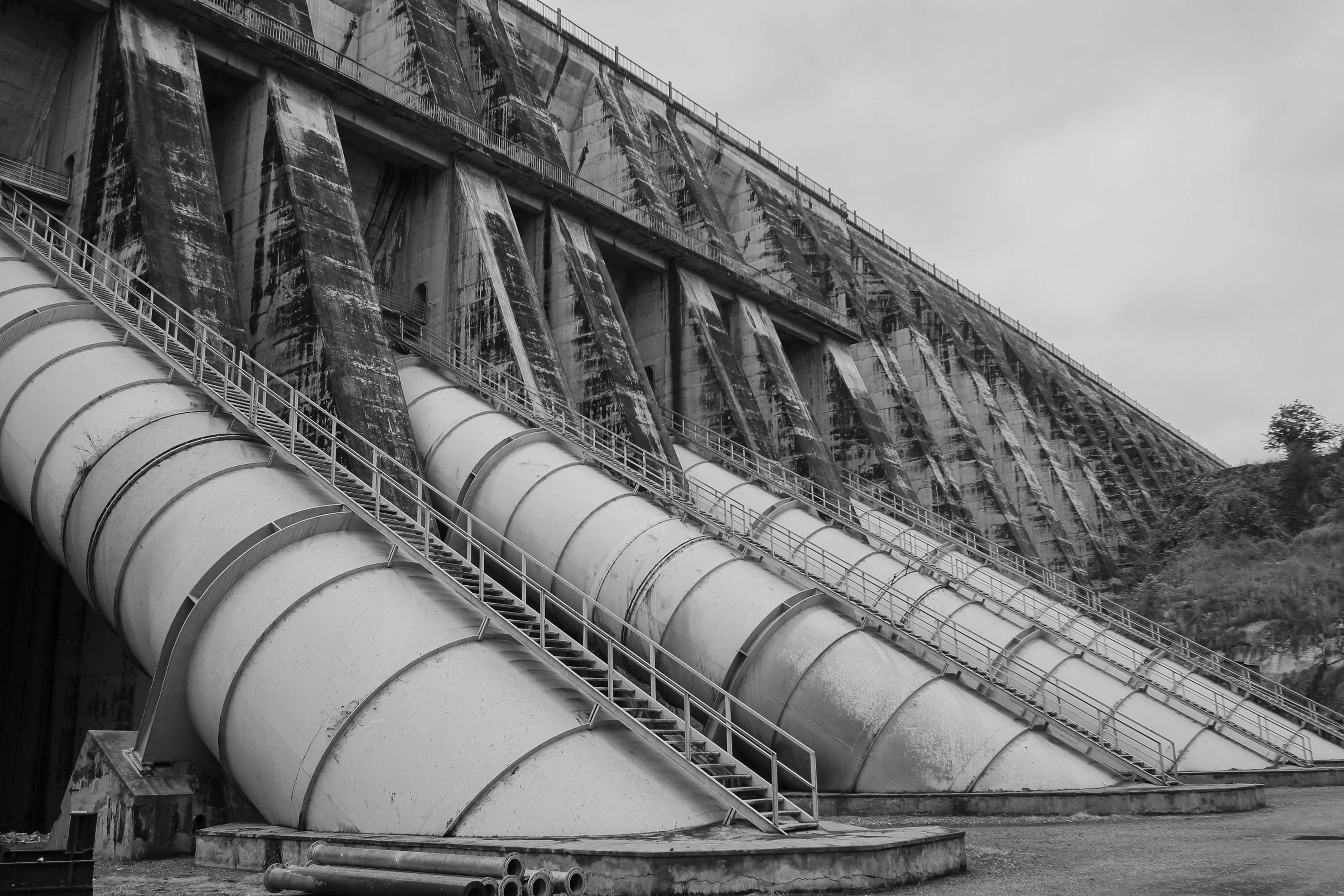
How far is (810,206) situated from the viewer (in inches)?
1933

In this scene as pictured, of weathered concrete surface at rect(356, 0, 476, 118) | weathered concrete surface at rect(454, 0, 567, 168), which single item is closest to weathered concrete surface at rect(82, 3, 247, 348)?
weathered concrete surface at rect(356, 0, 476, 118)

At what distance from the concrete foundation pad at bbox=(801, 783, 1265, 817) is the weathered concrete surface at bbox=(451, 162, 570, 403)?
11.9 m

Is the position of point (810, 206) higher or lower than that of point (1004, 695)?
higher

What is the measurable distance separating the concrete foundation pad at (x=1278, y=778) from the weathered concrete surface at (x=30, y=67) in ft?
79.4

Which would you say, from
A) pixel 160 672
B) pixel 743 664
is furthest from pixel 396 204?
pixel 160 672

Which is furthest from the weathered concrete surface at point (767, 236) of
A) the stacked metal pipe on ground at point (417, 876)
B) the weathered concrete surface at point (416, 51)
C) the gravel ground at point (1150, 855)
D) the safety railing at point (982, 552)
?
the stacked metal pipe on ground at point (417, 876)

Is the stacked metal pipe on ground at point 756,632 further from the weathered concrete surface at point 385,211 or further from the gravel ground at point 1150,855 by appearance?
the weathered concrete surface at point 385,211

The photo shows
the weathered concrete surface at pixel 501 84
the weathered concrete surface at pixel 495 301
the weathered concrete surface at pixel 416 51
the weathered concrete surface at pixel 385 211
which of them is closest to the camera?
the weathered concrete surface at pixel 495 301

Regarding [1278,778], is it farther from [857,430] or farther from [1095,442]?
[1095,442]

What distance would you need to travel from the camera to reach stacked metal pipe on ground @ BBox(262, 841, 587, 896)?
23.1 feet

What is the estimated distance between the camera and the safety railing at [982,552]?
24.7 meters

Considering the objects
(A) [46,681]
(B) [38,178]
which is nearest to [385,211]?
(B) [38,178]

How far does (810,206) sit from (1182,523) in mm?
20170

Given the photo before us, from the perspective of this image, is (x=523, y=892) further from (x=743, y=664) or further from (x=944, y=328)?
(x=944, y=328)
